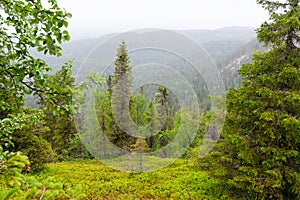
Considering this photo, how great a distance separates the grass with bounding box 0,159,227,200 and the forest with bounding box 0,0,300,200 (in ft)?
0.17

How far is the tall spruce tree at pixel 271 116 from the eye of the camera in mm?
7762

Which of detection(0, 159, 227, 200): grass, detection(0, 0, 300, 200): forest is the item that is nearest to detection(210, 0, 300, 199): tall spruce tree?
detection(0, 0, 300, 200): forest

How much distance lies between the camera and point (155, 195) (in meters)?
11.7

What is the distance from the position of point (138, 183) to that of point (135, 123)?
358 inches

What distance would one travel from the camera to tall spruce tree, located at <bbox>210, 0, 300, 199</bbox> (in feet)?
25.5

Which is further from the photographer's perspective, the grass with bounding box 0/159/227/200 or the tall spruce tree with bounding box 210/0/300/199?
the grass with bounding box 0/159/227/200

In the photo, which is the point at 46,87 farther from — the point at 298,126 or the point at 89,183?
the point at 89,183

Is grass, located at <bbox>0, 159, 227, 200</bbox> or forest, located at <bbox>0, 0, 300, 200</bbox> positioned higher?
forest, located at <bbox>0, 0, 300, 200</bbox>

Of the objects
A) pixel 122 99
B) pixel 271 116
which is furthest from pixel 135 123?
pixel 271 116

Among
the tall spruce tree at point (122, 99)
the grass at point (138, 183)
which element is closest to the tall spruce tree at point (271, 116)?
the grass at point (138, 183)

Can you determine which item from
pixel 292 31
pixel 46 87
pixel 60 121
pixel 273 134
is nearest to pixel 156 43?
pixel 292 31

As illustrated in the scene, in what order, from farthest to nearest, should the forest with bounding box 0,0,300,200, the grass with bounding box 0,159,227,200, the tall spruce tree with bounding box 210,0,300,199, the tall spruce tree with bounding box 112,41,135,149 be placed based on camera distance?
the tall spruce tree with bounding box 112,41,135,149
the grass with bounding box 0,159,227,200
the tall spruce tree with bounding box 210,0,300,199
the forest with bounding box 0,0,300,200

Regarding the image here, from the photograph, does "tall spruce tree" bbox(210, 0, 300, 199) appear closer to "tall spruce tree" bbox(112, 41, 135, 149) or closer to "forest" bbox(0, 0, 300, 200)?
"forest" bbox(0, 0, 300, 200)

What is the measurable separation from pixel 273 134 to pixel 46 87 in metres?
7.14
